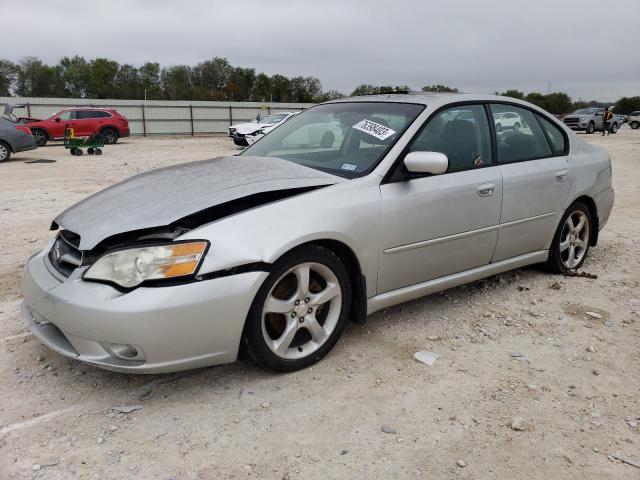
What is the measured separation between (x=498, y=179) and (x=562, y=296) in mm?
1136

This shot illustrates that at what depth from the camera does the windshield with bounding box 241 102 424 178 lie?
3461 millimetres

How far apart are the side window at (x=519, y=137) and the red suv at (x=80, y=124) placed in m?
22.1

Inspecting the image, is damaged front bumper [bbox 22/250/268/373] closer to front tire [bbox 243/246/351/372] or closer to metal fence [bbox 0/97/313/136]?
front tire [bbox 243/246/351/372]

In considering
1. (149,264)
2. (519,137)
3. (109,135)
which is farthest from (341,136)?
(109,135)

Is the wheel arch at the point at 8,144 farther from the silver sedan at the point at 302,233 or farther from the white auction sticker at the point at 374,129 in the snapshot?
the white auction sticker at the point at 374,129

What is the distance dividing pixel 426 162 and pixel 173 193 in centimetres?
145

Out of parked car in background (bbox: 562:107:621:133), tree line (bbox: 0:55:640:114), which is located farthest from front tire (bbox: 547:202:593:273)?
tree line (bbox: 0:55:640:114)

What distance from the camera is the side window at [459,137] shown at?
11.8 ft

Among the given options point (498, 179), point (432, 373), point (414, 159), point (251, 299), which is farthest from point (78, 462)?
point (498, 179)

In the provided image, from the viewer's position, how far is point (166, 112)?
36.0 meters

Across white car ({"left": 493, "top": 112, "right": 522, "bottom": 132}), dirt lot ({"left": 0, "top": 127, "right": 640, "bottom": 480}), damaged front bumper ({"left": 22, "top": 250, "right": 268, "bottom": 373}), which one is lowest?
dirt lot ({"left": 0, "top": 127, "right": 640, "bottom": 480})

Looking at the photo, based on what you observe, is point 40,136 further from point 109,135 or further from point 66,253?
point 66,253

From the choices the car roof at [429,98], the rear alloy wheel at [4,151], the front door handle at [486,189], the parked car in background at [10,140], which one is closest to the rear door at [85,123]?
the parked car in background at [10,140]

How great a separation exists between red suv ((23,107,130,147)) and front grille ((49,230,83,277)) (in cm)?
2182
